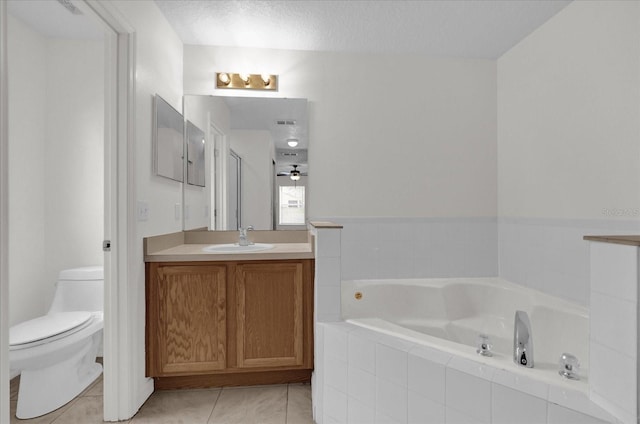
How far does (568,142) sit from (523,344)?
1.38 m

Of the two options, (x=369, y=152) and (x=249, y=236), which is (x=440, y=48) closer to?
(x=369, y=152)

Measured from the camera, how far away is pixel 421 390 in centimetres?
125

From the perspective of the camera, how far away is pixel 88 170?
7.98ft

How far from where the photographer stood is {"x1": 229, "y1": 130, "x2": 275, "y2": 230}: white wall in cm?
262

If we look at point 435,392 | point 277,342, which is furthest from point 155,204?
point 435,392

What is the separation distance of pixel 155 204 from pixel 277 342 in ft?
3.67

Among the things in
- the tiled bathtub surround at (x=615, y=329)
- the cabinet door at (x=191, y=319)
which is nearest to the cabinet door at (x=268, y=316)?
the cabinet door at (x=191, y=319)

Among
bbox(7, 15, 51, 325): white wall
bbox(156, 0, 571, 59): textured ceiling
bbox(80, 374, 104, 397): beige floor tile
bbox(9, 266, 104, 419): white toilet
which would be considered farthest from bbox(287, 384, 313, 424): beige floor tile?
bbox(156, 0, 571, 59): textured ceiling

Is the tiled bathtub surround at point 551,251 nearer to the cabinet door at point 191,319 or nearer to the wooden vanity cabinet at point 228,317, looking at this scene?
the wooden vanity cabinet at point 228,317

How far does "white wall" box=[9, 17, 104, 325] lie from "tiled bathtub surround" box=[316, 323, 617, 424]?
1.99 m

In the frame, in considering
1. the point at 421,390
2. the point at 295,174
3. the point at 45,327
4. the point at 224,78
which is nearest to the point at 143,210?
the point at 45,327

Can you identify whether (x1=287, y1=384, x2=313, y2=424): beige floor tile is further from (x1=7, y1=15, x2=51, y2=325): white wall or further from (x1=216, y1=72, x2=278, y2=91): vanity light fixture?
(x1=216, y1=72, x2=278, y2=91): vanity light fixture

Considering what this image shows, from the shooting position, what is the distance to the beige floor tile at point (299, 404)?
176 centimetres

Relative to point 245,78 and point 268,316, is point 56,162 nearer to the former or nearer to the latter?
point 245,78
